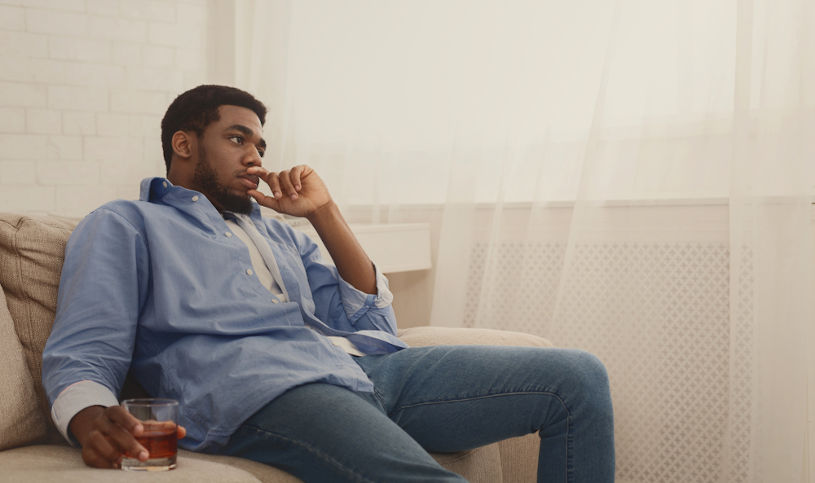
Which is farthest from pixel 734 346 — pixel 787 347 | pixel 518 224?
pixel 518 224

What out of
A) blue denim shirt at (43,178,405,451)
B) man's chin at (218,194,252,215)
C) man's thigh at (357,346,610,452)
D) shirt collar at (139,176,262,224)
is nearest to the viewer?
blue denim shirt at (43,178,405,451)

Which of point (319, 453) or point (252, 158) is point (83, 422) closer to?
point (319, 453)

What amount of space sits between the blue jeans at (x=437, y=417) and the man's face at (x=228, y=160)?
1.40 ft

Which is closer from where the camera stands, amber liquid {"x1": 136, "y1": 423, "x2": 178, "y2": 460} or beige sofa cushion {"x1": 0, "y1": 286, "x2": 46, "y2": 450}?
amber liquid {"x1": 136, "y1": 423, "x2": 178, "y2": 460}

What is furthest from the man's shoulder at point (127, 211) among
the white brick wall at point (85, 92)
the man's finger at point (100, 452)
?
the white brick wall at point (85, 92)

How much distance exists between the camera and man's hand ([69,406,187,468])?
39.5 inches

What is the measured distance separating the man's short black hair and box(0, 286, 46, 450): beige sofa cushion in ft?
1.72

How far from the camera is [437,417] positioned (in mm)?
1376

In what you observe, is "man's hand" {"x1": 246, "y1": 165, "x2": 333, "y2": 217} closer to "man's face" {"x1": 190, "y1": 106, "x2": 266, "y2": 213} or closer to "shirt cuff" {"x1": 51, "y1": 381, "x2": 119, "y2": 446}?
"man's face" {"x1": 190, "y1": 106, "x2": 266, "y2": 213}

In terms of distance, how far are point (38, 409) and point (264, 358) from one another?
0.38 metres

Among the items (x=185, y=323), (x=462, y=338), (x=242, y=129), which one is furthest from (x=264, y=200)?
(x=462, y=338)

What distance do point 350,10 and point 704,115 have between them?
4.71 feet

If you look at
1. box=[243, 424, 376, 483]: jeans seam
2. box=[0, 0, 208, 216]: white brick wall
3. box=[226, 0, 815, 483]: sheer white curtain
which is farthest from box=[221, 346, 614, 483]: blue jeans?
box=[0, 0, 208, 216]: white brick wall

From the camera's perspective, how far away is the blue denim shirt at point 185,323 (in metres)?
1.21
